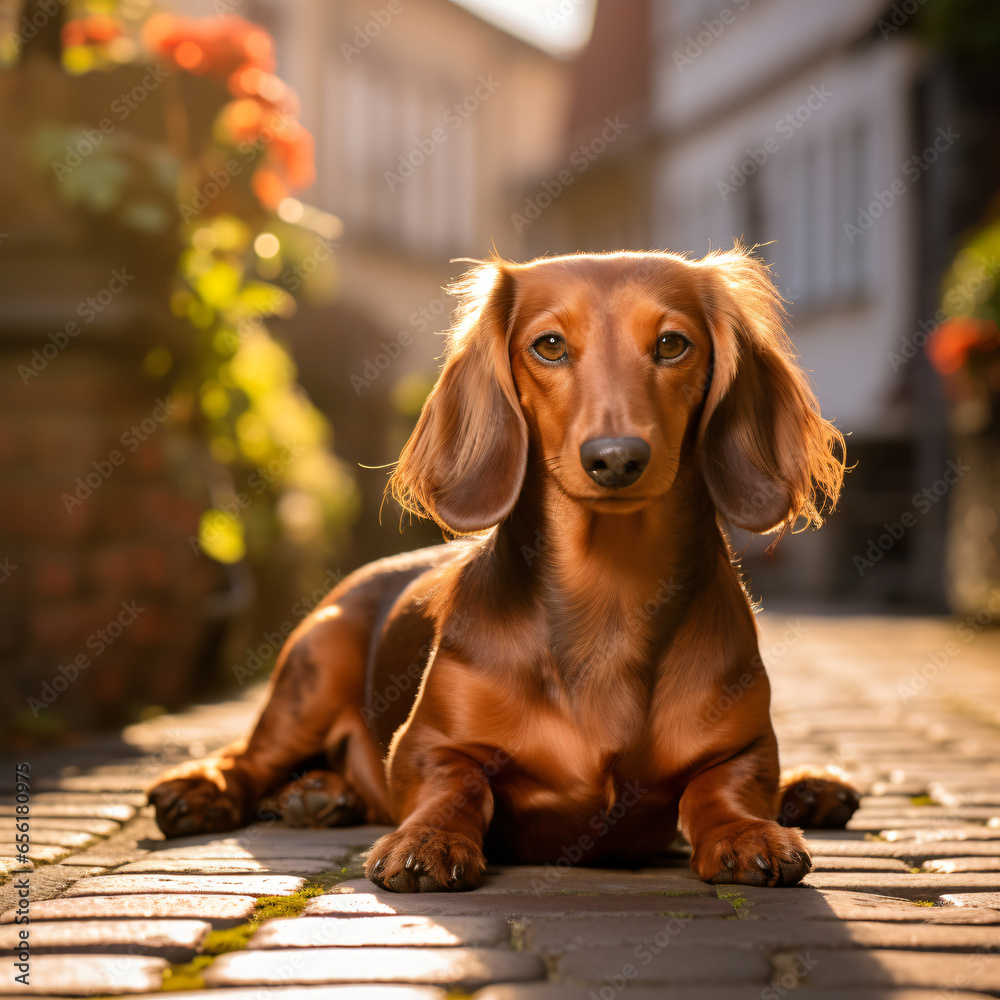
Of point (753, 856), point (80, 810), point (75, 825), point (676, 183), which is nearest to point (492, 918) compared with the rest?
point (753, 856)

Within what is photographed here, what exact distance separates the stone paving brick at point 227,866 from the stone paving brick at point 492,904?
28 centimetres

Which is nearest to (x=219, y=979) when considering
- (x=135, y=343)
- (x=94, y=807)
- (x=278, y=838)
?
(x=278, y=838)

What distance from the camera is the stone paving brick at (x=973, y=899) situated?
2.13 m

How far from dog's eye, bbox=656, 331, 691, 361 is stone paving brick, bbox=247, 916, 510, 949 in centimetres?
121

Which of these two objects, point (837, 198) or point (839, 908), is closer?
point (839, 908)

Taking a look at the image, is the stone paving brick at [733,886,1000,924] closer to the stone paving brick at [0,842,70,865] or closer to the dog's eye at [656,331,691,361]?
the dog's eye at [656,331,691,361]

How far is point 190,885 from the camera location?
7.34 ft

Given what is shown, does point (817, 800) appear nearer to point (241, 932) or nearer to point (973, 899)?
point (973, 899)

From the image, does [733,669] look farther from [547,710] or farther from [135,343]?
[135,343]

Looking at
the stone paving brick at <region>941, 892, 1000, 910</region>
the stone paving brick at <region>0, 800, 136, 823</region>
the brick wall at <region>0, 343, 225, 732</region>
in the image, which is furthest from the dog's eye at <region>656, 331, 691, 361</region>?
the brick wall at <region>0, 343, 225, 732</region>

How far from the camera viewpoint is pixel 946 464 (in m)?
11.7

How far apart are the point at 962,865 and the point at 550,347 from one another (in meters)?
1.37

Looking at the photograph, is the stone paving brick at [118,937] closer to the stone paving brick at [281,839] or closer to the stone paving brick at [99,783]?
the stone paving brick at [281,839]

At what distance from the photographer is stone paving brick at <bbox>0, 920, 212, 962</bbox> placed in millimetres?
1819
